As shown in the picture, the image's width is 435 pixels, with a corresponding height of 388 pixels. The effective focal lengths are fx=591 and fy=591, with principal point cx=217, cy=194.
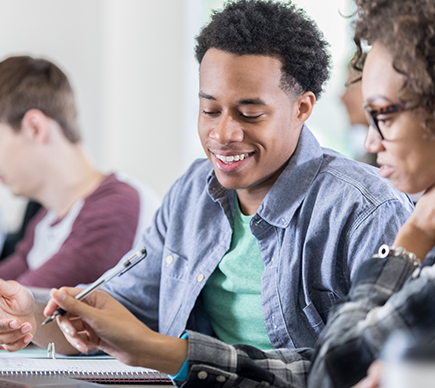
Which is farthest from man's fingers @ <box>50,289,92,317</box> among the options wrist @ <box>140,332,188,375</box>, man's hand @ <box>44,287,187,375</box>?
wrist @ <box>140,332,188,375</box>

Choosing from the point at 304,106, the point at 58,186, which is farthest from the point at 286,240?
the point at 58,186

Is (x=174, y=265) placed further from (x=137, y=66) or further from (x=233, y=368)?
(x=137, y=66)

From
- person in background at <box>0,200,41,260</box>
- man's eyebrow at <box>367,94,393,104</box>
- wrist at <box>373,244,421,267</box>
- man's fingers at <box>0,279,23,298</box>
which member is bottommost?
person in background at <box>0,200,41,260</box>

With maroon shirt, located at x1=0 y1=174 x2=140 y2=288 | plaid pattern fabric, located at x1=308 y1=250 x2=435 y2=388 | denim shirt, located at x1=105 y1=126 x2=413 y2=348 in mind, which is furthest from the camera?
maroon shirt, located at x1=0 y1=174 x2=140 y2=288

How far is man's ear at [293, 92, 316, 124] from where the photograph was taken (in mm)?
1204

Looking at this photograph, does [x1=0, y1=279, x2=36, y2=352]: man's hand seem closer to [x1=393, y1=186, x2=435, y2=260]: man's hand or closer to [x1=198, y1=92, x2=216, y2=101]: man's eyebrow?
[x1=198, y1=92, x2=216, y2=101]: man's eyebrow

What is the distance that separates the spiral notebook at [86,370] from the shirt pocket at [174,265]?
0.87ft

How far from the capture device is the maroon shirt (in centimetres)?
171

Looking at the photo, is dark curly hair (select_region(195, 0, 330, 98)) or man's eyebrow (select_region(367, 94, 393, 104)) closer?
man's eyebrow (select_region(367, 94, 393, 104))

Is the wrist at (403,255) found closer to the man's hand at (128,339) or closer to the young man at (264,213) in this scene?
the young man at (264,213)

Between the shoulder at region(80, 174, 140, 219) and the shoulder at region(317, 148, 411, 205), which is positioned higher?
the shoulder at region(317, 148, 411, 205)

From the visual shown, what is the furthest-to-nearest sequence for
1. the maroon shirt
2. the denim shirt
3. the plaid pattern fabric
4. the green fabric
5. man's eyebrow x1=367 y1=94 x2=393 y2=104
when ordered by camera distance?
the maroon shirt
the green fabric
the denim shirt
man's eyebrow x1=367 y1=94 x2=393 y2=104
the plaid pattern fabric

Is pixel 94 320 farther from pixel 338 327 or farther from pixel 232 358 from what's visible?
pixel 338 327

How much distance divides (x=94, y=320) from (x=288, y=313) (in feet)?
1.36
